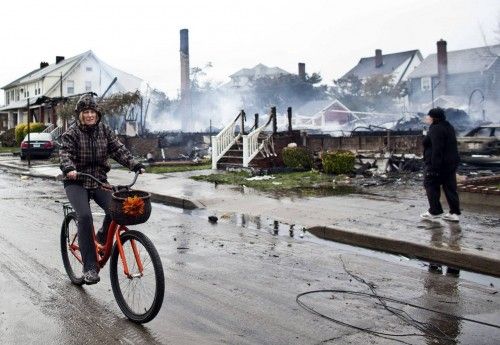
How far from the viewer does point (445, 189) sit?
8367mm

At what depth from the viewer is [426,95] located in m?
55.7

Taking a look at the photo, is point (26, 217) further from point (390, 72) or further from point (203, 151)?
point (390, 72)

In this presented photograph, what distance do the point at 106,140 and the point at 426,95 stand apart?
54.9 m

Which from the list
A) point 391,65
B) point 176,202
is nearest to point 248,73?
point 391,65

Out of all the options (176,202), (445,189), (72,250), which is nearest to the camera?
(72,250)

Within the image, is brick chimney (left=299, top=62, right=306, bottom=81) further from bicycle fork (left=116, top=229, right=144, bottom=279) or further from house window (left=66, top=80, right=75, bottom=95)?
bicycle fork (left=116, top=229, right=144, bottom=279)

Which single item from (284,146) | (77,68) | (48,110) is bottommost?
(284,146)

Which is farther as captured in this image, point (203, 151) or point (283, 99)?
point (283, 99)

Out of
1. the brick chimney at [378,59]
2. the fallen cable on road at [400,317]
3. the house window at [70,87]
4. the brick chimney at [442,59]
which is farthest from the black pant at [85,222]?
the brick chimney at [378,59]

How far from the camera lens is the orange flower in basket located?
4238mm

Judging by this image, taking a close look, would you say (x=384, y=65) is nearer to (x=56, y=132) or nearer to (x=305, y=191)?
(x=56, y=132)

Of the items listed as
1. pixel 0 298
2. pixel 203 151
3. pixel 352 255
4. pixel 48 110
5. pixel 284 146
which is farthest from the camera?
pixel 48 110

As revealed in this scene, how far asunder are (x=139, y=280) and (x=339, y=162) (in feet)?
36.9

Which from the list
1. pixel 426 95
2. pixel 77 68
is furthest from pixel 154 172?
pixel 426 95
